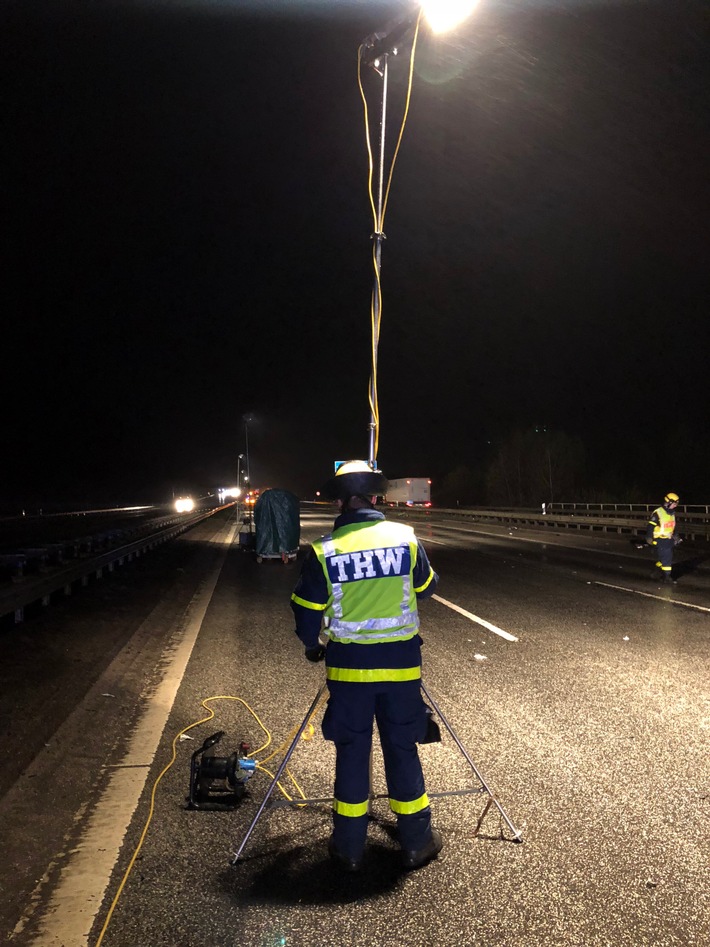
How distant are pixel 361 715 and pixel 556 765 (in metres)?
2.02

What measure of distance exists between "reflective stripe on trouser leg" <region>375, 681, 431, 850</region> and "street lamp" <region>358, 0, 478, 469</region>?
2.09m

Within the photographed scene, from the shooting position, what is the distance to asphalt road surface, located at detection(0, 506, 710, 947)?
10.8 ft

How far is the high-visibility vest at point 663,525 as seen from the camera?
1523cm

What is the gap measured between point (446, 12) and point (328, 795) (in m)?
5.93

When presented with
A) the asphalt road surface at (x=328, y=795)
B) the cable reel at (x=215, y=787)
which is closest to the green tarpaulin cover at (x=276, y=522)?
the asphalt road surface at (x=328, y=795)

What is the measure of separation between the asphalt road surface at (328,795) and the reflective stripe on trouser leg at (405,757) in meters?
0.21

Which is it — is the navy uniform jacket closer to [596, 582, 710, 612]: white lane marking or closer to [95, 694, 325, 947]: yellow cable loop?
[95, 694, 325, 947]: yellow cable loop

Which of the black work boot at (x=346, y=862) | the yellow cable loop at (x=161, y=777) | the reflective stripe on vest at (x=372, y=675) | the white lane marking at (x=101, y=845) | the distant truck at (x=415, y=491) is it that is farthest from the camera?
the distant truck at (x=415, y=491)

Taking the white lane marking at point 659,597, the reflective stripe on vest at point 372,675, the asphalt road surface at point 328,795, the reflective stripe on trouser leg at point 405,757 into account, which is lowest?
the white lane marking at point 659,597

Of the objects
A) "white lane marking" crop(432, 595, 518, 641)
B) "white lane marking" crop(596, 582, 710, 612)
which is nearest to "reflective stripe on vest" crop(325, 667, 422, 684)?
"white lane marking" crop(432, 595, 518, 641)

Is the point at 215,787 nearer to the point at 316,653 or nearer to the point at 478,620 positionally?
the point at 316,653

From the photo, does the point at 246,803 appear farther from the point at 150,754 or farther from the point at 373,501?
the point at 373,501

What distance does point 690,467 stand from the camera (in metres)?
67.0

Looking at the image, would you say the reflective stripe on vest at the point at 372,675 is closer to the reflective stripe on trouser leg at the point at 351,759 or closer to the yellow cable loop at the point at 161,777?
the reflective stripe on trouser leg at the point at 351,759
